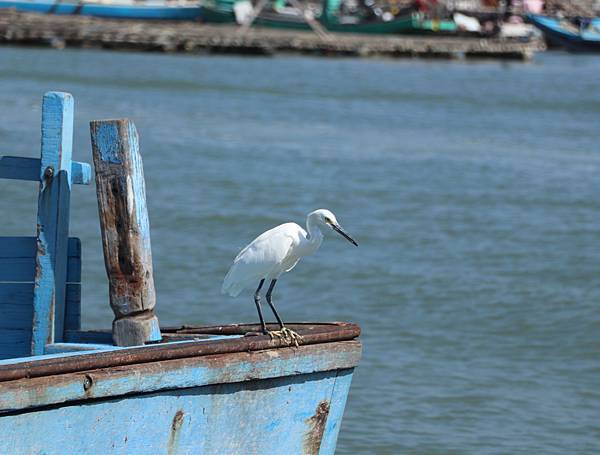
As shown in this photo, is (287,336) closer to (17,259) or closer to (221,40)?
(17,259)

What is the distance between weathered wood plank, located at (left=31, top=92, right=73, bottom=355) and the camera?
5.17 metres

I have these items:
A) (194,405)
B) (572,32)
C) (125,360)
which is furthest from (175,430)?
(572,32)

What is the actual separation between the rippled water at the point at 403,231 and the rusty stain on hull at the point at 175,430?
4019 millimetres

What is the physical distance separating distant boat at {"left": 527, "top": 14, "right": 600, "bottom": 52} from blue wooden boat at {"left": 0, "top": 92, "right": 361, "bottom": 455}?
65387mm

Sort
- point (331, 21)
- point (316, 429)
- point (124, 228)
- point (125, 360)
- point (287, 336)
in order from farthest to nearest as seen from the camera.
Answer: point (331, 21) → point (316, 429) → point (124, 228) → point (287, 336) → point (125, 360)

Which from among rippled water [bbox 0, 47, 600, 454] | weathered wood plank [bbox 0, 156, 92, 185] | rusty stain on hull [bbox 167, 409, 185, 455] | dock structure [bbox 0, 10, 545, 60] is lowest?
rippled water [bbox 0, 47, 600, 454]

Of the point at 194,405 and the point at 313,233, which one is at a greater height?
the point at 313,233

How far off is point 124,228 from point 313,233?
0.73 meters

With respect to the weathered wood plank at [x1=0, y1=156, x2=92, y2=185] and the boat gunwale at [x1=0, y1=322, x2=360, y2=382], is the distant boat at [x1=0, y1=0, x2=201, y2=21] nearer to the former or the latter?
the weathered wood plank at [x1=0, y1=156, x2=92, y2=185]

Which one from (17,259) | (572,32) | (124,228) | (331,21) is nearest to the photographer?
(124,228)

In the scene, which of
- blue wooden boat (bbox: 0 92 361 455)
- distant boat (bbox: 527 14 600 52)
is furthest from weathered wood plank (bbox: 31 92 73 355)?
distant boat (bbox: 527 14 600 52)

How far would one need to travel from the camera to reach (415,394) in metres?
9.84

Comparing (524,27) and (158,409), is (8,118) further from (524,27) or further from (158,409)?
(524,27)

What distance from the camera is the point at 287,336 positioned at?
196 inches
